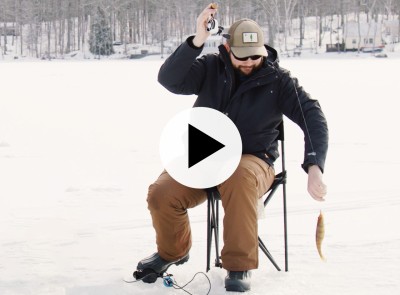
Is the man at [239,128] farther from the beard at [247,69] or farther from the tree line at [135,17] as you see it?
the tree line at [135,17]

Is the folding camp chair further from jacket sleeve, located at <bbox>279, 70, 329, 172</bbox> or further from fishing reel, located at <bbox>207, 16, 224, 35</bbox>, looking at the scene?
fishing reel, located at <bbox>207, 16, 224, 35</bbox>

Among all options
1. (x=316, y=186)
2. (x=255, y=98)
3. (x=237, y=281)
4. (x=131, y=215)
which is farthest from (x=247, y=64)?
(x=131, y=215)

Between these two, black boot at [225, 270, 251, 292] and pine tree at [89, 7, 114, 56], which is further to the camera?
pine tree at [89, 7, 114, 56]

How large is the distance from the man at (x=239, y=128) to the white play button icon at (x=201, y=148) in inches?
1.6

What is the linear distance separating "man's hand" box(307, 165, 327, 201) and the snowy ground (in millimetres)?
491

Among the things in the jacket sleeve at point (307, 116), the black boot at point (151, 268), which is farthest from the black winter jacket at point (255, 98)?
the black boot at point (151, 268)

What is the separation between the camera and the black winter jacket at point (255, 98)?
2.99 metres

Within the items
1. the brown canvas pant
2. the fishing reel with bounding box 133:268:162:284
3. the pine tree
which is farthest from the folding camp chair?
the pine tree

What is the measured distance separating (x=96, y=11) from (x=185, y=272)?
6297 cm

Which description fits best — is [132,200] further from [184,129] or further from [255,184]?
[255,184]

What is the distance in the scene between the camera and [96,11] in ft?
209

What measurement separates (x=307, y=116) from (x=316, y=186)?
405mm

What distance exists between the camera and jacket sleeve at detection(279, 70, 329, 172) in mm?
2912

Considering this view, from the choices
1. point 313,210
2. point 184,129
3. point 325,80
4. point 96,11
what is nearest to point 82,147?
point 313,210
